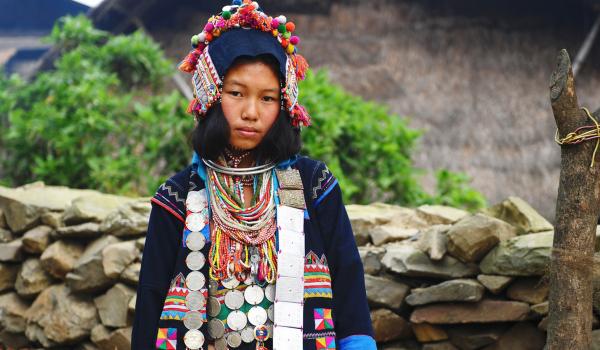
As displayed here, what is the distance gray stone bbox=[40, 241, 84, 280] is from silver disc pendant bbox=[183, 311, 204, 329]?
2.67m

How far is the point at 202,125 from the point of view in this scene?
7.57 ft

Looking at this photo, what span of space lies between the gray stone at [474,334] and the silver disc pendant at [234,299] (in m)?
1.69

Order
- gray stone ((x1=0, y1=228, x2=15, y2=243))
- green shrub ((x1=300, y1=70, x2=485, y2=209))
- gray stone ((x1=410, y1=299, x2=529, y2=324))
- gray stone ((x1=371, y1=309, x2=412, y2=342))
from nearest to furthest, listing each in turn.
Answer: gray stone ((x1=410, y1=299, x2=529, y2=324)) → gray stone ((x1=371, y1=309, x2=412, y2=342)) → gray stone ((x1=0, y1=228, x2=15, y2=243)) → green shrub ((x1=300, y1=70, x2=485, y2=209))

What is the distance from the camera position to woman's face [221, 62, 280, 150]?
7.22ft

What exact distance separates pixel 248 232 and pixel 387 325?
1691 mm

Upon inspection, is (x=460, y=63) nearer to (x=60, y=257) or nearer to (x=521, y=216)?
(x=521, y=216)

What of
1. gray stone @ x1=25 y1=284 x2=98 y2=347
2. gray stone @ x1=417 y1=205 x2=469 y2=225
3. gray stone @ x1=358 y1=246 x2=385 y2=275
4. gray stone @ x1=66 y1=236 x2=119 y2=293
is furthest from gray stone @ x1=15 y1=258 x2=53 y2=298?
gray stone @ x1=417 y1=205 x2=469 y2=225

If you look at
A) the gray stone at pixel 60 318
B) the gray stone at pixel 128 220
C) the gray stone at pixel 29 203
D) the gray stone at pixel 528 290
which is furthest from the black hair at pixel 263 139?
the gray stone at pixel 29 203

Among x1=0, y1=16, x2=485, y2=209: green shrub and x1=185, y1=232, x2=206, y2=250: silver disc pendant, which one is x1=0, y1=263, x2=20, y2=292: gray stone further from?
x1=185, y1=232, x2=206, y2=250: silver disc pendant

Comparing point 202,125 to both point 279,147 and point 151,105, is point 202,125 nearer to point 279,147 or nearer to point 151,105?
point 279,147

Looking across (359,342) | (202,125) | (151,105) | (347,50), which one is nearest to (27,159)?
(151,105)

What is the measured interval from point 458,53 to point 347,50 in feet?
3.98

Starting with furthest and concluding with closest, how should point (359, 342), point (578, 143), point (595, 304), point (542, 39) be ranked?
point (542, 39)
point (595, 304)
point (578, 143)
point (359, 342)

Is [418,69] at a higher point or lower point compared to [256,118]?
higher
